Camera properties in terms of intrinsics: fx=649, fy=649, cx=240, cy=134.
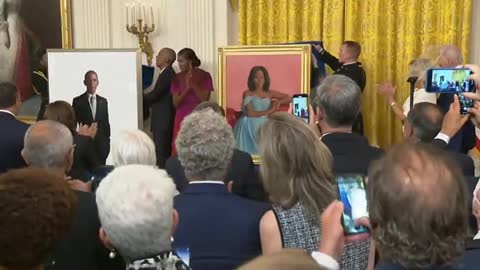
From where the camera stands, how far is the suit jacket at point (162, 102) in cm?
763

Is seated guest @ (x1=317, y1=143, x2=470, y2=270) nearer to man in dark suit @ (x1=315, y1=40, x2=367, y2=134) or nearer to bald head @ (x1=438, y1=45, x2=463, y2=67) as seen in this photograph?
bald head @ (x1=438, y1=45, x2=463, y2=67)

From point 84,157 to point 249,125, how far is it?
8.61ft

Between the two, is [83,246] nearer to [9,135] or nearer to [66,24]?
[9,135]

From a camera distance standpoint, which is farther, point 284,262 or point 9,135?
point 9,135

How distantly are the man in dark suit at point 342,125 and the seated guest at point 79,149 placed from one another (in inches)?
60.6

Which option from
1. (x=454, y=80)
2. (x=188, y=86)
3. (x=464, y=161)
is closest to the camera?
(x=464, y=161)

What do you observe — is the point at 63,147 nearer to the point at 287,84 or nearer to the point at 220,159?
the point at 220,159

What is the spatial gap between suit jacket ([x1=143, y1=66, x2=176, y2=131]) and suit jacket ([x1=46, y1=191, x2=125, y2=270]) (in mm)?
5373

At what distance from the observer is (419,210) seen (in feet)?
4.77

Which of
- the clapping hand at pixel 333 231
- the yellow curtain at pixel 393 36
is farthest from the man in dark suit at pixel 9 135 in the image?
the yellow curtain at pixel 393 36

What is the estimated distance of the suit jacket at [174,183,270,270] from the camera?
2.21m

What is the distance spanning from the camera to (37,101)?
9.05 meters

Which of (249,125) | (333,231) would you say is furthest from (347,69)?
(333,231)

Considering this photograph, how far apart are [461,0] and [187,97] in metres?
3.24
